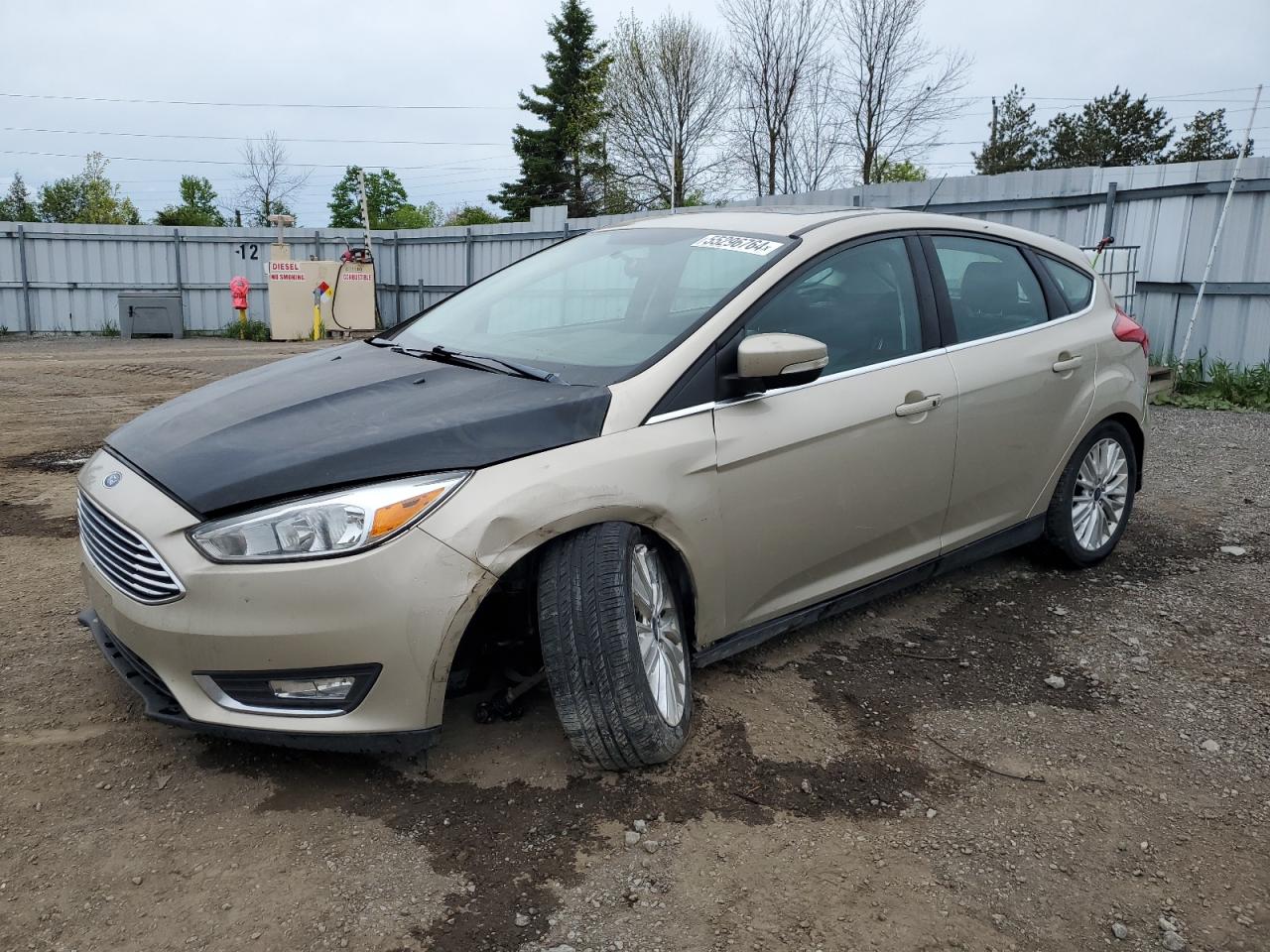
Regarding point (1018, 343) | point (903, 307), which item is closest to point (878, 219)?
point (903, 307)

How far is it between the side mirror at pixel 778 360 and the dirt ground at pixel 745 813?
1.07 m

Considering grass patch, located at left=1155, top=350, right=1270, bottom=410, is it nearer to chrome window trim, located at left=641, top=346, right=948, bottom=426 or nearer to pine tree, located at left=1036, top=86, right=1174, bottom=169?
chrome window trim, located at left=641, top=346, right=948, bottom=426

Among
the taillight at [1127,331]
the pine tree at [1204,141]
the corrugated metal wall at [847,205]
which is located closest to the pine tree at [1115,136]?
the pine tree at [1204,141]

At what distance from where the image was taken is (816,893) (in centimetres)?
242

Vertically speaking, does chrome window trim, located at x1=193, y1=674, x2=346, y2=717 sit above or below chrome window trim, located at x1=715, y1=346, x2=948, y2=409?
below

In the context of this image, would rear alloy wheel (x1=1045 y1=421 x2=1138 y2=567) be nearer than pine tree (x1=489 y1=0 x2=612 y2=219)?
Yes

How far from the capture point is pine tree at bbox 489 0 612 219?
139 ft

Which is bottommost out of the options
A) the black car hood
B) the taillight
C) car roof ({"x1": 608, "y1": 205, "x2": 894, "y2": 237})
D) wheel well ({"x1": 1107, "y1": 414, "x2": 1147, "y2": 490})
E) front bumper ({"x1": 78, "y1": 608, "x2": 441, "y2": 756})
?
front bumper ({"x1": 78, "y1": 608, "x2": 441, "y2": 756})

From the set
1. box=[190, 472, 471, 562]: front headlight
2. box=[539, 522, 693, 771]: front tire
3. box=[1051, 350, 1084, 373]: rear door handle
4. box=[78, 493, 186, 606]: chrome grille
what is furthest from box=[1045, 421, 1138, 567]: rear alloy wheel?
box=[78, 493, 186, 606]: chrome grille

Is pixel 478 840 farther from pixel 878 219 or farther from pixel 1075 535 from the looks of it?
pixel 1075 535

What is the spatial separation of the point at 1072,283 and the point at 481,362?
2.79 meters

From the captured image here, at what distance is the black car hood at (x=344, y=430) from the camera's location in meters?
2.58

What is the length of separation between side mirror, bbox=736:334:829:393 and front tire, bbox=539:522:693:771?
0.60 meters

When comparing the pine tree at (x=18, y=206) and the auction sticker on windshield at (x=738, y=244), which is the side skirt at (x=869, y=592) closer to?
the auction sticker on windshield at (x=738, y=244)
